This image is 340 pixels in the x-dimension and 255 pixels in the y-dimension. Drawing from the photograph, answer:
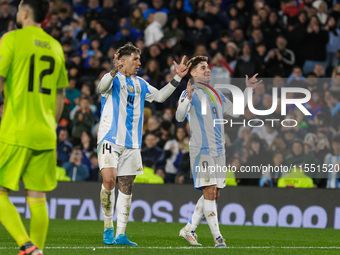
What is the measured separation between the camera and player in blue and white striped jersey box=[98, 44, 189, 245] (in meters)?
8.66

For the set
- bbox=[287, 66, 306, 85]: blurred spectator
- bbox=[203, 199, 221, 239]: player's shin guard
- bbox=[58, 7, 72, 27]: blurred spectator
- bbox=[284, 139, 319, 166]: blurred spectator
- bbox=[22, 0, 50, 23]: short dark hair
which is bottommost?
bbox=[203, 199, 221, 239]: player's shin guard

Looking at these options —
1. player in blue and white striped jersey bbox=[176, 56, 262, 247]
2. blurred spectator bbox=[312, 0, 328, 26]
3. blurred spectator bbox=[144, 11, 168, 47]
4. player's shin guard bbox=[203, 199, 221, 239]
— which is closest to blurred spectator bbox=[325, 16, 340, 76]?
blurred spectator bbox=[312, 0, 328, 26]

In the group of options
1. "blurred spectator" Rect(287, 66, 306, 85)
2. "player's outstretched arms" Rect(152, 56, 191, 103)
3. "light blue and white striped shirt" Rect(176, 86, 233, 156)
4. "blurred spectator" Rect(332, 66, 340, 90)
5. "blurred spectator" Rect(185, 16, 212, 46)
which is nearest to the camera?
"player's outstretched arms" Rect(152, 56, 191, 103)

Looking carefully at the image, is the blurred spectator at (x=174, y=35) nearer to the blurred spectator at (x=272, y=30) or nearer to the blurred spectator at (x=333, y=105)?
the blurred spectator at (x=272, y=30)

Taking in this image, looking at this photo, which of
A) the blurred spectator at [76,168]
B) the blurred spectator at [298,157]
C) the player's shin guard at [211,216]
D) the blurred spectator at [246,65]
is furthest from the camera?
the blurred spectator at [246,65]

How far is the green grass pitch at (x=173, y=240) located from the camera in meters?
8.04

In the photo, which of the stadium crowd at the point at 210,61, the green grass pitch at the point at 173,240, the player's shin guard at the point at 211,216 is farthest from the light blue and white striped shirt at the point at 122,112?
the stadium crowd at the point at 210,61

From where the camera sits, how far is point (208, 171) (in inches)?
341

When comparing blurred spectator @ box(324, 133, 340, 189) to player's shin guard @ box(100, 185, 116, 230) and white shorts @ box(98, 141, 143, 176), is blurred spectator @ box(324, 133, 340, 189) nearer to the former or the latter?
white shorts @ box(98, 141, 143, 176)

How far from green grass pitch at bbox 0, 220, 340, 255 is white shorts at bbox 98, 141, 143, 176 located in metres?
0.94

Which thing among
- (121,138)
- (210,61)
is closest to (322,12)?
(210,61)

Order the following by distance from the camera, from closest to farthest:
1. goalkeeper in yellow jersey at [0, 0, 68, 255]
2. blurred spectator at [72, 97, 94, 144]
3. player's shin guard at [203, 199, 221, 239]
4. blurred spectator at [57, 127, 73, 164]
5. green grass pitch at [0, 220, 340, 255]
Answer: goalkeeper in yellow jersey at [0, 0, 68, 255]
green grass pitch at [0, 220, 340, 255]
player's shin guard at [203, 199, 221, 239]
blurred spectator at [57, 127, 73, 164]
blurred spectator at [72, 97, 94, 144]

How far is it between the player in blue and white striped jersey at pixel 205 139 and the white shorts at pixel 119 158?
2.31 feet

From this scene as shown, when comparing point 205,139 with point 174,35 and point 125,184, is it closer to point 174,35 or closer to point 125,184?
point 125,184
